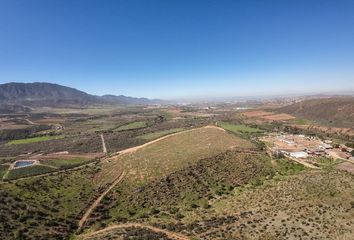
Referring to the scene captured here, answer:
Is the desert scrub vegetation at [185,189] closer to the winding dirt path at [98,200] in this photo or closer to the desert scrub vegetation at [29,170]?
the winding dirt path at [98,200]

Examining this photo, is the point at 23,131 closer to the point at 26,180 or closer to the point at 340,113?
the point at 26,180

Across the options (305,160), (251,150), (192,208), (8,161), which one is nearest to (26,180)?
(192,208)

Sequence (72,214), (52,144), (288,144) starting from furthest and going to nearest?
(52,144) < (288,144) < (72,214)

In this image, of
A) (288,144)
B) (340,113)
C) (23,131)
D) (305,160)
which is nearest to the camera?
(305,160)

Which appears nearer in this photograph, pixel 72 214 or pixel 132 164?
pixel 72 214

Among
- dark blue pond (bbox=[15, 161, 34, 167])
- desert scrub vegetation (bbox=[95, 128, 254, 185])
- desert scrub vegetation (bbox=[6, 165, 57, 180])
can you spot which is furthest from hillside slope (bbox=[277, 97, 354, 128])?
dark blue pond (bbox=[15, 161, 34, 167])

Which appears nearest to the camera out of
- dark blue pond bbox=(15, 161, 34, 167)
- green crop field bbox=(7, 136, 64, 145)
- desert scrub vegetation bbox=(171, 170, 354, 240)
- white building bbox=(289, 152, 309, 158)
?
desert scrub vegetation bbox=(171, 170, 354, 240)

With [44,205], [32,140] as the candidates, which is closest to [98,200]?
[44,205]

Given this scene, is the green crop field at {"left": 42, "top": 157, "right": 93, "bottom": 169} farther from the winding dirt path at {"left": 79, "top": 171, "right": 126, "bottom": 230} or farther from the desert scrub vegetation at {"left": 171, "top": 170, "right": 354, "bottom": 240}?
the desert scrub vegetation at {"left": 171, "top": 170, "right": 354, "bottom": 240}
